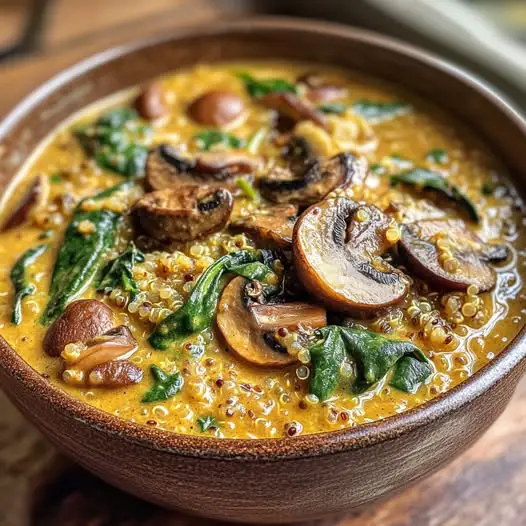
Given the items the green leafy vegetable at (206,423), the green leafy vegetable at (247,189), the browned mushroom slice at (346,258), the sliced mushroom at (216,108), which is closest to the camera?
the green leafy vegetable at (206,423)

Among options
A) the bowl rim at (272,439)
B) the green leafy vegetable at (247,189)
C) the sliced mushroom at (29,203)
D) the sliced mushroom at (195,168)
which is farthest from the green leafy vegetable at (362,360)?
the sliced mushroom at (29,203)

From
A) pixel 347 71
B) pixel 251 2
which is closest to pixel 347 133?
pixel 347 71

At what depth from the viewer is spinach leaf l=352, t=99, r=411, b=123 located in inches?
121

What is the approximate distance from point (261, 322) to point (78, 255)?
0.64m

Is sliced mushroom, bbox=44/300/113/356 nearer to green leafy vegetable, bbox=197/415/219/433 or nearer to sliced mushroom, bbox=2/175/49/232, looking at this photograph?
green leafy vegetable, bbox=197/415/219/433

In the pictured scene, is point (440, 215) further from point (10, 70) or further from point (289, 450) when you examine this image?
point (10, 70)

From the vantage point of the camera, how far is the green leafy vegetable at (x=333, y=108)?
307cm

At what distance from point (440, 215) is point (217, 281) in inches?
31.1

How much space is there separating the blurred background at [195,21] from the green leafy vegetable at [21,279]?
1479 millimetres

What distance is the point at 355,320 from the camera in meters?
2.21

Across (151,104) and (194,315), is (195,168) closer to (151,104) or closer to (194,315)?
(151,104)

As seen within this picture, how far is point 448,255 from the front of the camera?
2.31 m

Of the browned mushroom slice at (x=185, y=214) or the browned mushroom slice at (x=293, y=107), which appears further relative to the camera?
the browned mushroom slice at (x=293, y=107)

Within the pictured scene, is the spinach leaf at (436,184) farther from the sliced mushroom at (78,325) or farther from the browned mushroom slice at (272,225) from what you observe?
the sliced mushroom at (78,325)
